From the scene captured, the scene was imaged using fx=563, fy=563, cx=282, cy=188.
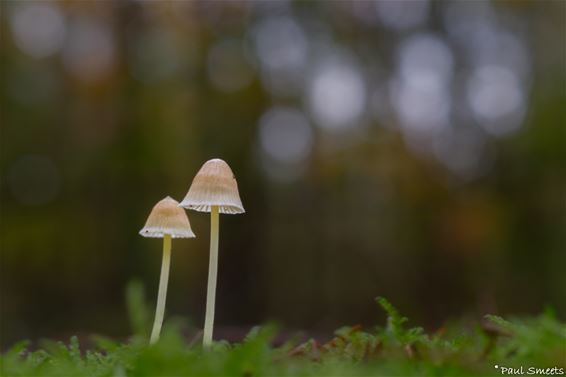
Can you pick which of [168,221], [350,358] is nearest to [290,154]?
[168,221]

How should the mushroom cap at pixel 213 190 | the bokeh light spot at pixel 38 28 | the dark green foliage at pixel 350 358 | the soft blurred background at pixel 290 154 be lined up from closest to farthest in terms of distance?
Answer: the dark green foliage at pixel 350 358, the mushroom cap at pixel 213 190, the soft blurred background at pixel 290 154, the bokeh light spot at pixel 38 28

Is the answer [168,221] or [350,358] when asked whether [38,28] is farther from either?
[350,358]

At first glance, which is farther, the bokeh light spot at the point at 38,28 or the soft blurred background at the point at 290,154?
the bokeh light spot at the point at 38,28

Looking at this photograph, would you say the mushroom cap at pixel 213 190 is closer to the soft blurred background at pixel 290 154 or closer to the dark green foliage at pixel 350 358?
the dark green foliage at pixel 350 358

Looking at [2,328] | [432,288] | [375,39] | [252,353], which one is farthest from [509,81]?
[252,353]

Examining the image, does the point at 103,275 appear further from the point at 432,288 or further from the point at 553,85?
the point at 553,85

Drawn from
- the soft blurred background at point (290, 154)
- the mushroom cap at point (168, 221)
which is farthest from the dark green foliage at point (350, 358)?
the soft blurred background at point (290, 154)

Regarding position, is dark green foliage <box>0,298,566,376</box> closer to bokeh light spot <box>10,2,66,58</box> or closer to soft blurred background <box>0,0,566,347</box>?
soft blurred background <box>0,0,566,347</box>

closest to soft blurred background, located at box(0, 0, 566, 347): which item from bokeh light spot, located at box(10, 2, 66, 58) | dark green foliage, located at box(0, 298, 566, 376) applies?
bokeh light spot, located at box(10, 2, 66, 58)

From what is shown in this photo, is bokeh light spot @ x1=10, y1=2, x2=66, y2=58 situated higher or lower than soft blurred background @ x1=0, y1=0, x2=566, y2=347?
higher
